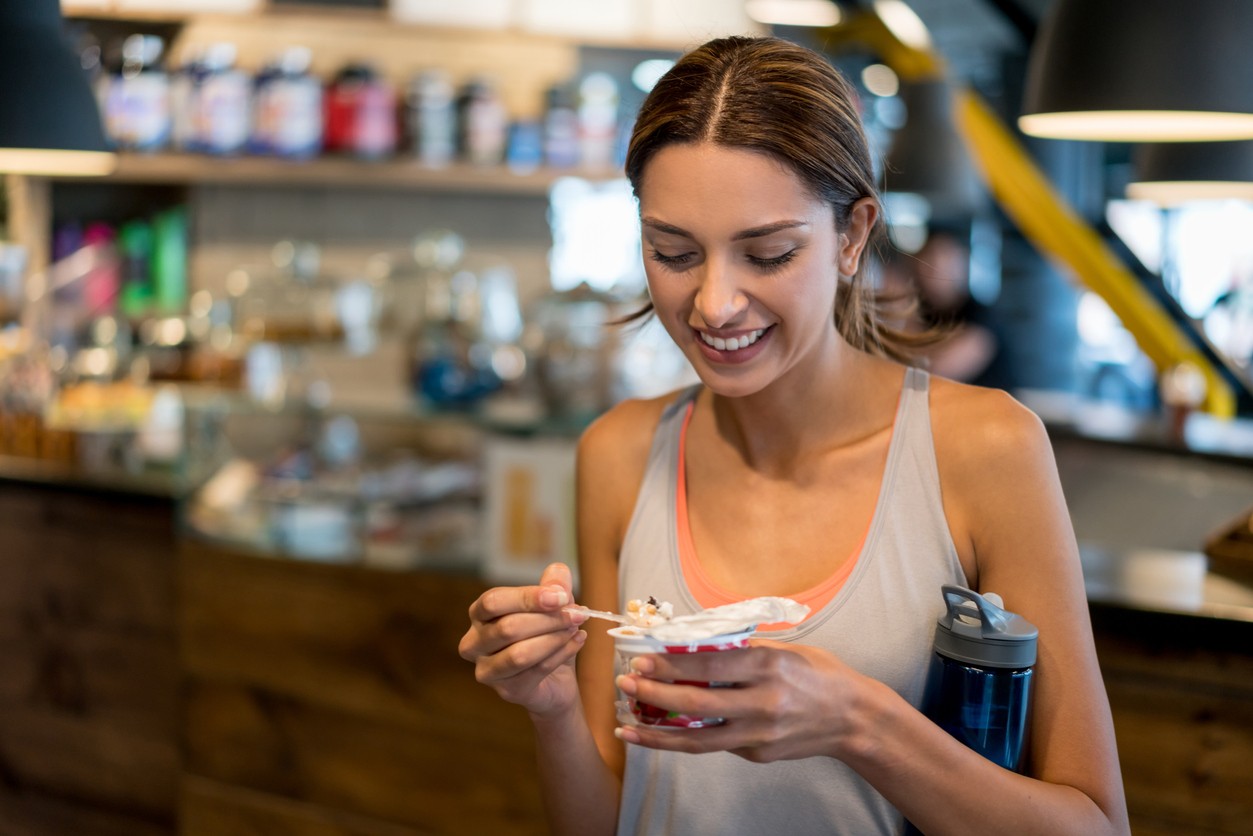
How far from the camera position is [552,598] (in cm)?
125

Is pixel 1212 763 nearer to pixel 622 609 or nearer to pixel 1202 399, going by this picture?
pixel 622 609

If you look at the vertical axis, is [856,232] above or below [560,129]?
below

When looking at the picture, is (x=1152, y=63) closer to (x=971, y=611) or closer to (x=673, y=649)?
(x=971, y=611)

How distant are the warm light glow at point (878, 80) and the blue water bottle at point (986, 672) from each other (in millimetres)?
9342

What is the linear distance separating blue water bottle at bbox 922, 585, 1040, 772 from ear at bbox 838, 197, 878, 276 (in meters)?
0.41

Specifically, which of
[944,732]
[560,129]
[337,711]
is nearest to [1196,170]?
[560,129]

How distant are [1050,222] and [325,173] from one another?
3.39 metres

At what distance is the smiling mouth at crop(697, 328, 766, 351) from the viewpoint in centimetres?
137

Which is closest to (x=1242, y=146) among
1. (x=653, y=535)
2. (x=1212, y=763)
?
(x=1212, y=763)

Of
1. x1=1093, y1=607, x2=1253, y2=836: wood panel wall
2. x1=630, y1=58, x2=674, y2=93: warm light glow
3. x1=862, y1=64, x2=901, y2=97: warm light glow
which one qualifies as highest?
x1=862, y1=64, x2=901, y2=97: warm light glow

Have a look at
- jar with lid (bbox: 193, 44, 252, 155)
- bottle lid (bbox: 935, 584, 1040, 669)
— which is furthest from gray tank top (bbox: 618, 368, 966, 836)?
jar with lid (bbox: 193, 44, 252, 155)

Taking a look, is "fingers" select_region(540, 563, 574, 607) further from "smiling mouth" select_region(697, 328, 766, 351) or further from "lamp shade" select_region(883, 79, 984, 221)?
"lamp shade" select_region(883, 79, 984, 221)

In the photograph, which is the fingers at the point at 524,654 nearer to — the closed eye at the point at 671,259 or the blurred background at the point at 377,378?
the closed eye at the point at 671,259

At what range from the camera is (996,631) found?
126cm
